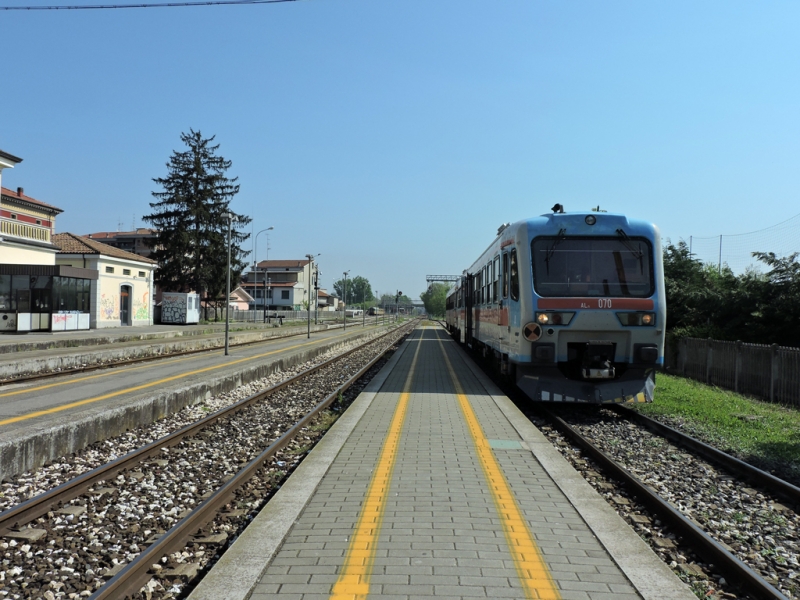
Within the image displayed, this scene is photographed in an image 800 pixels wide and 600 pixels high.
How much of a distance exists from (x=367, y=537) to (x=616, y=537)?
1810 mm

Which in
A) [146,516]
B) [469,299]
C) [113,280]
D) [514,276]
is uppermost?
[113,280]

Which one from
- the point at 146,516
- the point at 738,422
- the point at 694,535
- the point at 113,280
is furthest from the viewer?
the point at 113,280

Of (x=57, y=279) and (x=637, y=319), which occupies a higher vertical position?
(x=57, y=279)

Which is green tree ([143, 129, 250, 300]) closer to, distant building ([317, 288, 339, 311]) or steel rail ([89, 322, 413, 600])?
steel rail ([89, 322, 413, 600])

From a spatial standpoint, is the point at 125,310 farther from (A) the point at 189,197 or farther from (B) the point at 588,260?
(B) the point at 588,260

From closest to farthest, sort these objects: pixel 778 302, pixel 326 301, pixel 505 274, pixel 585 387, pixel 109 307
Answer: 1. pixel 585 387
2. pixel 505 274
3. pixel 778 302
4. pixel 109 307
5. pixel 326 301

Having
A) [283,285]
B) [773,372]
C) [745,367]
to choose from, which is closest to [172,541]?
[773,372]

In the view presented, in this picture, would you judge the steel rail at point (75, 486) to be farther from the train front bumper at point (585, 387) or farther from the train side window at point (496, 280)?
the train side window at point (496, 280)

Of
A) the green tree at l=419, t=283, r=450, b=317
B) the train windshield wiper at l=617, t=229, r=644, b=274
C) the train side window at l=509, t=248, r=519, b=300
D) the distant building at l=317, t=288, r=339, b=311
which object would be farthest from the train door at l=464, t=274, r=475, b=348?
the distant building at l=317, t=288, r=339, b=311

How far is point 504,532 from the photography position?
4.58 meters

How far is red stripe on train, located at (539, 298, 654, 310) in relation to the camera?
33.8 feet

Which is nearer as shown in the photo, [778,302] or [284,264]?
[778,302]

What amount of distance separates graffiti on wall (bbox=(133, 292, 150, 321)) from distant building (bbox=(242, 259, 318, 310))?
5442 cm

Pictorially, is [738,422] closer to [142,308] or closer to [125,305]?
[125,305]
